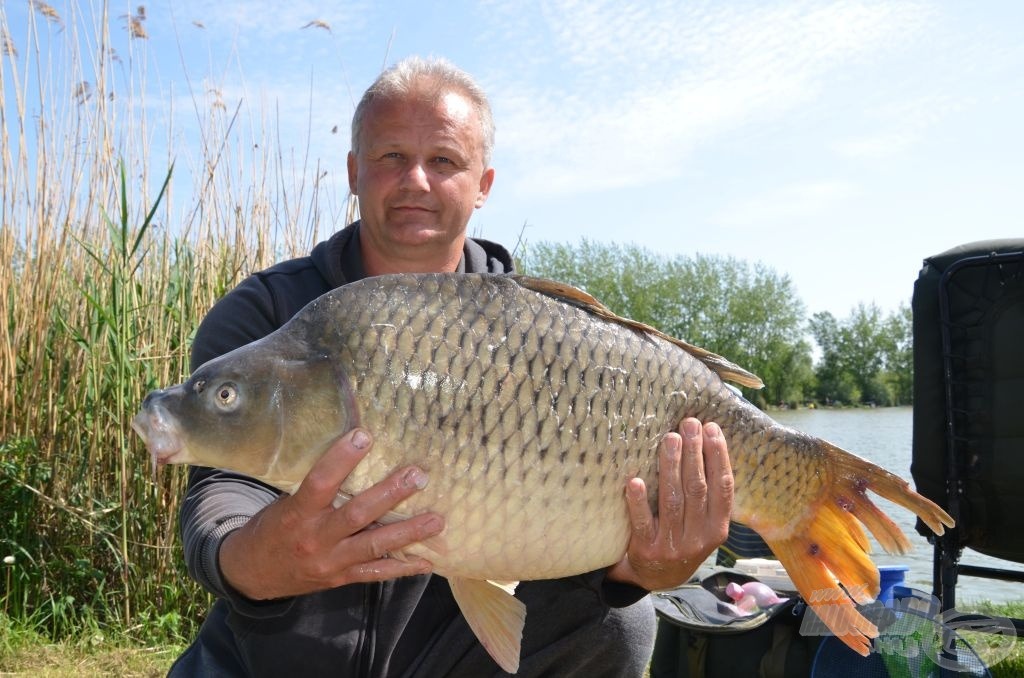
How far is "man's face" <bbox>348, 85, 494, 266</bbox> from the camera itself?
1.69 meters

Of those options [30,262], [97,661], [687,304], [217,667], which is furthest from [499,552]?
[687,304]

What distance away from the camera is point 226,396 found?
1.09 meters

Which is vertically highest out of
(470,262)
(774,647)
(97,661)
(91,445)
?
(470,262)

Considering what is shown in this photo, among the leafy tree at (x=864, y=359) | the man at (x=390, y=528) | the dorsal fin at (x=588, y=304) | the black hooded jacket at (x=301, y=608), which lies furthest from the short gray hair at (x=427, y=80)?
the leafy tree at (x=864, y=359)

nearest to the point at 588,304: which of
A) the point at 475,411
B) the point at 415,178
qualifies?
the point at 475,411

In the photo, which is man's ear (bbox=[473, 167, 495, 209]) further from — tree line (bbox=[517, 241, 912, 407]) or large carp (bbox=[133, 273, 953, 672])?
tree line (bbox=[517, 241, 912, 407])

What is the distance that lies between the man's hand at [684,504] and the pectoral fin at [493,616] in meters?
0.19

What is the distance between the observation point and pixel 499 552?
43.7 inches

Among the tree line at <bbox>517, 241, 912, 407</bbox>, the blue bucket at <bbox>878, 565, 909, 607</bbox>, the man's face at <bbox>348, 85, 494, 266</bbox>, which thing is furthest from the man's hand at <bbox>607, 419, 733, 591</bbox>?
the tree line at <bbox>517, 241, 912, 407</bbox>

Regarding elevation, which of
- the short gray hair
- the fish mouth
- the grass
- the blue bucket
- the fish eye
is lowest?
the grass

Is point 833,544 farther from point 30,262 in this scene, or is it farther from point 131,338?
point 30,262

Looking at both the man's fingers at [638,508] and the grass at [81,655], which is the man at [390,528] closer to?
the man's fingers at [638,508]

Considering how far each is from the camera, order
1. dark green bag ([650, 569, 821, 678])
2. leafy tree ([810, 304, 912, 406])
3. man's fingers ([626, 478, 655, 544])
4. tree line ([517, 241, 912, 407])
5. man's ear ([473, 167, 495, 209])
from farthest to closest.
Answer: leafy tree ([810, 304, 912, 406]), tree line ([517, 241, 912, 407]), dark green bag ([650, 569, 821, 678]), man's ear ([473, 167, 495, 209]), man's fingers ([626, 478, 655, 544])

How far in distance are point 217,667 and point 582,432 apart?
818 mm
